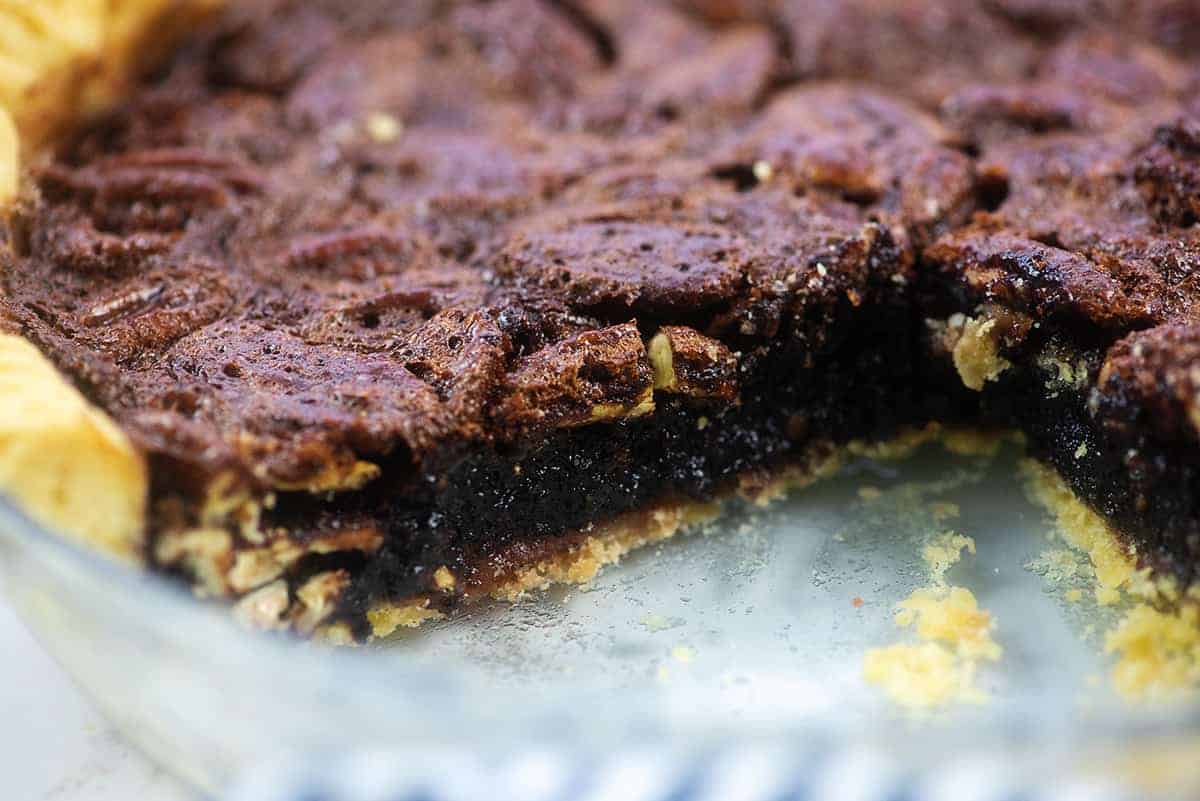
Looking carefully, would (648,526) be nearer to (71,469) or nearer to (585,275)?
(585,275)

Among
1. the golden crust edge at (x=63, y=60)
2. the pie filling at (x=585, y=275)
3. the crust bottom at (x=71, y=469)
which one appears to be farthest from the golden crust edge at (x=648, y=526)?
the golden crust edge at (x=63, y=60)

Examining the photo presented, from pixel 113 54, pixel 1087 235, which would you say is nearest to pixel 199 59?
pixel 113 54

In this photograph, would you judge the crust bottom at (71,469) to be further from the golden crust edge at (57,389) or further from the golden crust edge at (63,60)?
the golden crust edge at (63,60)

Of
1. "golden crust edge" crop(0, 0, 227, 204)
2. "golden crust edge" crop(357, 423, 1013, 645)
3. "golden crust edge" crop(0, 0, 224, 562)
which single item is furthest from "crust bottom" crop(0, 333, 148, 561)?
"golden crust edge" crop(0, 0, 227, 204)

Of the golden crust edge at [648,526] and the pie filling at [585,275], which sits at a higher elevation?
the pie filling at [585,275]

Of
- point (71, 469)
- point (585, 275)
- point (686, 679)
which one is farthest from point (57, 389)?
point (686, 679)
